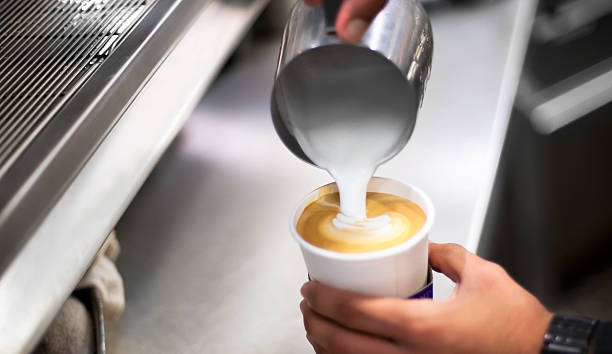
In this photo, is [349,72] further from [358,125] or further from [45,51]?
→ [45,51]

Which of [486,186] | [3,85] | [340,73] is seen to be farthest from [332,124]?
[486,186]

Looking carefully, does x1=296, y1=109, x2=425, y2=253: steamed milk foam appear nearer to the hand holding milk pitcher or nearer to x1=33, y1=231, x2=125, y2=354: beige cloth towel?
the hand holding milk pitcher

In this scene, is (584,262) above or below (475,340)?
below

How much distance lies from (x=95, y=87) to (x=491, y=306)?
1.79 ft

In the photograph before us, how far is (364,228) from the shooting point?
0.76m

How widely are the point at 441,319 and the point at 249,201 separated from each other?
574 millimetres

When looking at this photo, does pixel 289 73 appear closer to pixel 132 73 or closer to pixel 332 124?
pixel 332 124

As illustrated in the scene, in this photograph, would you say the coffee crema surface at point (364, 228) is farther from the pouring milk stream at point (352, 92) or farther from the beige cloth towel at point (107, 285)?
the beige cloth towel at point (107, 285)

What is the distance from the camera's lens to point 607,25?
1.90m

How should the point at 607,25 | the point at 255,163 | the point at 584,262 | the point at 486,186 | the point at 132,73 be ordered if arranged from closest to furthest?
the point at 132,73 → the point at 486,186 → the point at 255,163 → the point at 607,25 → the point at 584,262

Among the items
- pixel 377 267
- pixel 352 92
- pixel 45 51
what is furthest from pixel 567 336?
pixel 45 51

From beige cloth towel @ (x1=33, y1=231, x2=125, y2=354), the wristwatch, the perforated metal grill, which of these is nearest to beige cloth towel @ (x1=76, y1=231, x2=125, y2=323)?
beige cloth towel @ (x1=33, y1=231, x2=125, y2=354)

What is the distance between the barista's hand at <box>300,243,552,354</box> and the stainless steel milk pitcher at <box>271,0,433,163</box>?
18cm

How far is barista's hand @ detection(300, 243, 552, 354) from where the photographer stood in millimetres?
697
